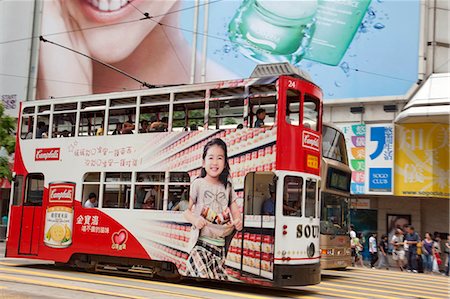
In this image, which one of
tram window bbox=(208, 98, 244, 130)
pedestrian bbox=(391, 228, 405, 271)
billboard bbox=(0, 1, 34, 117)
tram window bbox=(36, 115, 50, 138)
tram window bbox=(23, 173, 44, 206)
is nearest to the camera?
tram window bbox=(208, 98, 244, 130)

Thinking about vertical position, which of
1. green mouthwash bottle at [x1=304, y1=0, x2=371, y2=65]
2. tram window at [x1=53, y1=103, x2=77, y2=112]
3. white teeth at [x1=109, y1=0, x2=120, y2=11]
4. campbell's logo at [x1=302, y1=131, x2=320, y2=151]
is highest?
white teeth at [x1=109, y1=0, x2=120, y2=11]

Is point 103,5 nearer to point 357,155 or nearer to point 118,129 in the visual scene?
point 357,155

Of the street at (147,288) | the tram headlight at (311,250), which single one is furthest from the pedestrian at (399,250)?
the tram headlight at (311,250)

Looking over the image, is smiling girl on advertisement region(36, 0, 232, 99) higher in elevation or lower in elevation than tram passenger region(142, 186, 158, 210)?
higher

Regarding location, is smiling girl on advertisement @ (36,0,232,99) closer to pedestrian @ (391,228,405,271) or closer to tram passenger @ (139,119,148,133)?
pedestrian @ (391,228,405,271)

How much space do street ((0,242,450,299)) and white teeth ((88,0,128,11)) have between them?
63.4 ft

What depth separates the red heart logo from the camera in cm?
1182

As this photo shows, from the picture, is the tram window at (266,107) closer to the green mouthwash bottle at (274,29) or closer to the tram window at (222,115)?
the tram window at (222,115)

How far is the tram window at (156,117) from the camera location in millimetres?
11664

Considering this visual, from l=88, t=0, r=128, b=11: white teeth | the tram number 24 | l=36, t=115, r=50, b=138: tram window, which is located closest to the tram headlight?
the tram number 24

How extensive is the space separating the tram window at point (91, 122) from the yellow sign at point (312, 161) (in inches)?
180

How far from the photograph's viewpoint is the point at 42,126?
13461 mm

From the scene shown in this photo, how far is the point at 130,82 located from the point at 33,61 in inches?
256

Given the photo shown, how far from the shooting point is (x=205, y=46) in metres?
27.5
